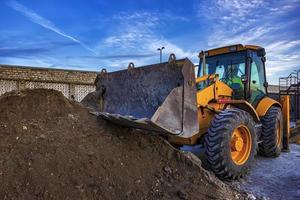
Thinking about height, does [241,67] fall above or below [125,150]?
above

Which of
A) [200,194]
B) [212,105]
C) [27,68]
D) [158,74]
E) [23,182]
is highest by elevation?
[27,68]

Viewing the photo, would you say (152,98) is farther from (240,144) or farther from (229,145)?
(240,144)

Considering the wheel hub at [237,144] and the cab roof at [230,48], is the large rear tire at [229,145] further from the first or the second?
the cab roof at [230,48]

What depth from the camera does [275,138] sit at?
25.0 feet

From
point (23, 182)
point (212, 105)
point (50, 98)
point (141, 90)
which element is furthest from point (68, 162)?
point (212, 105)

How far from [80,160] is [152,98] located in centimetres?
181

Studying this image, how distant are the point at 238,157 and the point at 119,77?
8.25 feet

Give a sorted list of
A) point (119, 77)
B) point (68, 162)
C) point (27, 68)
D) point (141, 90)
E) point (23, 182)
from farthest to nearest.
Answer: point (27, 68)
point (119, 77)
point (141, 90)
point (68, 162)
point (23, 182)

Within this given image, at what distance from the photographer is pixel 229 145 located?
5.59 metres

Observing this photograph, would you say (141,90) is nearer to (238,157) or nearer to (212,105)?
(212,105)

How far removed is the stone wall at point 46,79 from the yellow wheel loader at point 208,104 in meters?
10.8

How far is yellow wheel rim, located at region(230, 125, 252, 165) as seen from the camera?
5.97 meters

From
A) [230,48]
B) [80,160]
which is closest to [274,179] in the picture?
[230,48]

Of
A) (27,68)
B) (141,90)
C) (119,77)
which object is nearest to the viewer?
(141,90)
